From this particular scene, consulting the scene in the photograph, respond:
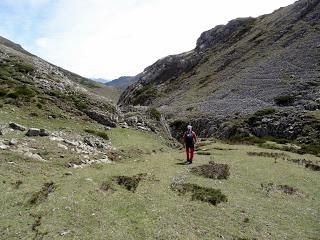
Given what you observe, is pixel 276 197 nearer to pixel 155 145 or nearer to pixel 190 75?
pixel 155 145

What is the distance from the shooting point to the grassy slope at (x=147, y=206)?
63.7 ft

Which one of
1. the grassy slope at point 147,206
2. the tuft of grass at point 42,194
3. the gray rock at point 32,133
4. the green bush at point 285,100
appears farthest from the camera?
the green bush at point 285,100

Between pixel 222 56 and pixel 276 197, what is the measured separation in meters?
118

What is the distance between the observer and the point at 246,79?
10269 cm

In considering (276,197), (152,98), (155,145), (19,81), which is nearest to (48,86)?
(19,81)

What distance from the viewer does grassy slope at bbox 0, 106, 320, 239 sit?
1942 cm

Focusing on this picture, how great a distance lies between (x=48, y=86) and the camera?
5400 cm

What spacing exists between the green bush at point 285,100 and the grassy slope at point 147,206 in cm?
4555

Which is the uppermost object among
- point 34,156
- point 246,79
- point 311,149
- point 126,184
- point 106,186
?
point 246,79

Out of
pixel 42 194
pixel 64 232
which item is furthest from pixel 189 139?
pixel 64 232

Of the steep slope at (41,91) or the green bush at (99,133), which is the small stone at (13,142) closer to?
the green bush at (99,133)

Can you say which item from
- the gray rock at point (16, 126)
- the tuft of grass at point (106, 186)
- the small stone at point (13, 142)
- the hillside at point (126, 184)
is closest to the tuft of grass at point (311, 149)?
the hillside at point (126, 184)

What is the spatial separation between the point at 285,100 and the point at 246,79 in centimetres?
2522

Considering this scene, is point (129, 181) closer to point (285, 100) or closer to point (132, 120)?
point (132, 120)
